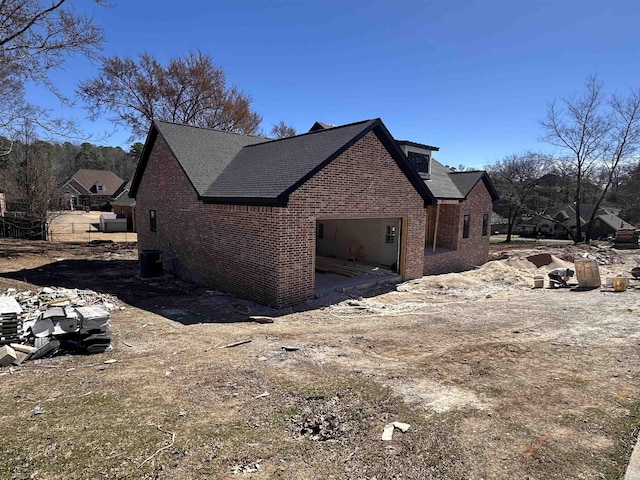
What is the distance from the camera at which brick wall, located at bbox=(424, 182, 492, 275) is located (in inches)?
757

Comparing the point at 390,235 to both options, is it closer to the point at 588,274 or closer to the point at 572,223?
the point at 588,274

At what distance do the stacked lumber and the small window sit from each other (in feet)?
7.01

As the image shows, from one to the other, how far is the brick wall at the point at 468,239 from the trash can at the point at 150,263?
12207 mm

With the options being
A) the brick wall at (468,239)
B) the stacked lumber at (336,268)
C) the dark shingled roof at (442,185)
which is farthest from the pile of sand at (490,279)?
the dark shingled roof at (442,185)

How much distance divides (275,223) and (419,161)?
38.3 ft

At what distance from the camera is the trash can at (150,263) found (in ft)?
48.3

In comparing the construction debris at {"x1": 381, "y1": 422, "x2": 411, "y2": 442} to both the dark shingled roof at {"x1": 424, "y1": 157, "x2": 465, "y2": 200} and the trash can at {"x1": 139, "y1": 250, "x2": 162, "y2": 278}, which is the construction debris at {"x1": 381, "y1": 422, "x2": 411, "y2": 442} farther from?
the dark shingled roof at {"x1": 424, "y1": 157, "x2": 465, "y2": 200}

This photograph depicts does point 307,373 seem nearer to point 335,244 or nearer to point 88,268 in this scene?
point 335,244

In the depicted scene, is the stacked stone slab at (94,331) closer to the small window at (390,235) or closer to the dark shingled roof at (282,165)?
the dark shingled roof at (282,165)

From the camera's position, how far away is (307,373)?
5930 mm

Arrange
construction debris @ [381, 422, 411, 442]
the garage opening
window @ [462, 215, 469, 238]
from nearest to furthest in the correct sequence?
construction debris @ [381, 422, 411, 442] < the garage opening < window @ [462, 215, 469, 238]

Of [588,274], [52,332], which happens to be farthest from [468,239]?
[52,332]

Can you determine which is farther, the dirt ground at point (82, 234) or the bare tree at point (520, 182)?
the bare tree at point (520, 182)

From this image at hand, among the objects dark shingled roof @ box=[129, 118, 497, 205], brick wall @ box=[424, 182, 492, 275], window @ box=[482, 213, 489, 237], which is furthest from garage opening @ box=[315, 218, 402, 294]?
window @ box=[482, 213, 489, 237]
